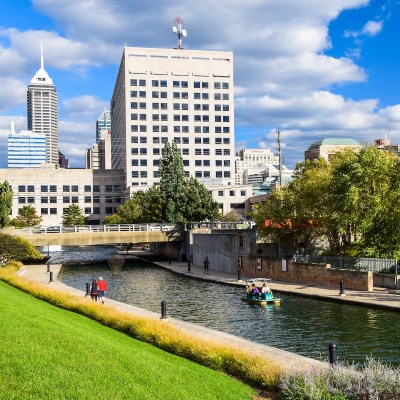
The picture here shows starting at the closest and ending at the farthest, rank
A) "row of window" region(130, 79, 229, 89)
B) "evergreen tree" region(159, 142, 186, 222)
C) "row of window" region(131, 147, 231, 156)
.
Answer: "evergreen tree" region(159, 142, 186, 222) → "row of window" region(131, 147, 231, 156) → "row of window" region(130, 79, 229, 89)

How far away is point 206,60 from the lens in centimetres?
15012

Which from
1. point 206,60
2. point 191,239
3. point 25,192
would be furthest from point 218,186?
point 191,239

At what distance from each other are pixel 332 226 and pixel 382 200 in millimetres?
7364

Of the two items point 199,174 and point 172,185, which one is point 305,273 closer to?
point 172,185

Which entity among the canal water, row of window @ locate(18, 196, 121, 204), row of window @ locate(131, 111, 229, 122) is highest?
row of window @ locate(131, 111, 229, 122)

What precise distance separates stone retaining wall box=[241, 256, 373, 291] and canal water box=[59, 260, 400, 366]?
4.38 meters

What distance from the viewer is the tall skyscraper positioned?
145500 millimetres

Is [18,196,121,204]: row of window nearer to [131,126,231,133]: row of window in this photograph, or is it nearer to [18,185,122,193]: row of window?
[18,185,122,193]: row of window

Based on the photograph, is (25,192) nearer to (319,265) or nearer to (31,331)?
(319,265)

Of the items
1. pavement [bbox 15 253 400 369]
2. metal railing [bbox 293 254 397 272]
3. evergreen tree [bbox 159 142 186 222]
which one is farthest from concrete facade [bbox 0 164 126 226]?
metal railing [bbox 293 254 397 272]

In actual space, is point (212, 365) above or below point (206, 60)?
below

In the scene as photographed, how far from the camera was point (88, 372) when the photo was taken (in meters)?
12.5

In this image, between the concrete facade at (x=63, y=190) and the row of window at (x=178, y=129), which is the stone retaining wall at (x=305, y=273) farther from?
the concrete facade at (x=63, y=190)

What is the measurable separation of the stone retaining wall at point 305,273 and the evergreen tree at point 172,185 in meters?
33.6
